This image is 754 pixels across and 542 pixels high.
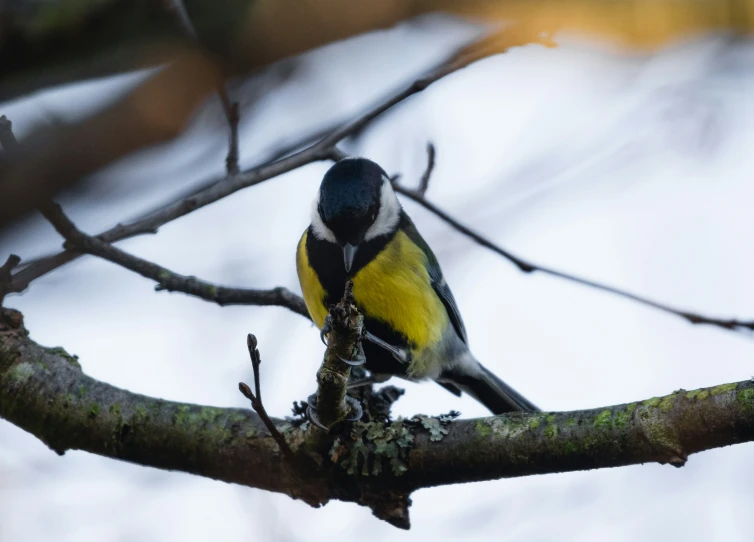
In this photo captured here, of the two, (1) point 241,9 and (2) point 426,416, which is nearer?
(1) point 241,9

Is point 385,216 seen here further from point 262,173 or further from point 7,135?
point 7,135

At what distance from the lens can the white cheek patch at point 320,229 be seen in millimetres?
3195

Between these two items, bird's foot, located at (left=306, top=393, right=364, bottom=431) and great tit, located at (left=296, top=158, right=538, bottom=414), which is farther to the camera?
great tit, located at (left=296, top=158, right=538, bottom=414)

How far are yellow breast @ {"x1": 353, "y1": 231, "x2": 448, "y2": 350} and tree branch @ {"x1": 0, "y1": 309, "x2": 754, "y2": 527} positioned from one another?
853mm

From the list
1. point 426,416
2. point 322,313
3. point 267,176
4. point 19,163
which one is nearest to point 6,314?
point 267,176

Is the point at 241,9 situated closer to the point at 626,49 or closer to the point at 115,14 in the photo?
the point at 115,14

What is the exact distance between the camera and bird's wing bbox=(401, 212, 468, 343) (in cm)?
366

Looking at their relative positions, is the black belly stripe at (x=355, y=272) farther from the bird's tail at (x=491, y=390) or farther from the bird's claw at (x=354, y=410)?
the bird's claw at (x=354, y=410)

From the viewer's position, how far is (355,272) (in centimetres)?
315

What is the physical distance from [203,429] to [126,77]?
3.89ft

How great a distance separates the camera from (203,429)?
2.42 m

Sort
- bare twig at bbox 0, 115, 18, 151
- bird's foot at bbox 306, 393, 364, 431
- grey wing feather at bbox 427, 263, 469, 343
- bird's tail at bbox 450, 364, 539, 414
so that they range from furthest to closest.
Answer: bird's tail at bbox 450, 364, 539, 414 → grey wing feather at bbox 427, 263, 469, 343 → bird's foot at bbox 306, 393, 364, 431 → bare twig at bbox 0, 115, 18, 151

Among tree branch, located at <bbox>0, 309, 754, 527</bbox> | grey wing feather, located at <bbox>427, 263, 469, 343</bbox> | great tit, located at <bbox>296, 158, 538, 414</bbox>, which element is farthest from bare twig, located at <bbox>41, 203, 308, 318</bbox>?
grey wing feather, located at <bbox>427, 263, 469, 343</bbox>

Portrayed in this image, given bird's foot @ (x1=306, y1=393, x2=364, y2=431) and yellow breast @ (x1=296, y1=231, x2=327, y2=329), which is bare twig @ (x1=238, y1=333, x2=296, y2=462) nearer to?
bird's foot @ (x1=306, y1=393, x2=364, y2=431)
